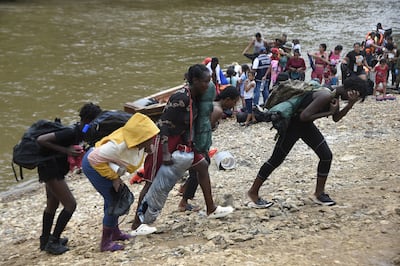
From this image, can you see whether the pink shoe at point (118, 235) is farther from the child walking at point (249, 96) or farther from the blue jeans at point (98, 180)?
the child walking at point (249, 96)

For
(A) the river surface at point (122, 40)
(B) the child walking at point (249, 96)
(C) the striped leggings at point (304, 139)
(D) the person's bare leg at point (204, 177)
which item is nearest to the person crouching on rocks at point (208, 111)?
(D) the person's bare leg at point (204, 177)

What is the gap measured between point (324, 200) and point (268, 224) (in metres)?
0.94

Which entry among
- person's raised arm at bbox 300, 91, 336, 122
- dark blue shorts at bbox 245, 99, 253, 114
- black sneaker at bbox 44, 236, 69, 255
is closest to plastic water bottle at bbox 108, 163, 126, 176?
black sneaker at bbox 44, 236, 69, 255

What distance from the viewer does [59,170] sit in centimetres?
545

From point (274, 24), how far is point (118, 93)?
18.1 metres

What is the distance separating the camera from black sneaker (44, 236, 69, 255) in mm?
5754

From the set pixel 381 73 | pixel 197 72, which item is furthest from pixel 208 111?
pixel 381 73

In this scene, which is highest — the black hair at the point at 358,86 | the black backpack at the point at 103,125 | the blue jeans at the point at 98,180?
the black hair at the point at 358,86

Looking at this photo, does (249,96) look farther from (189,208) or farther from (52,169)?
(52,169)

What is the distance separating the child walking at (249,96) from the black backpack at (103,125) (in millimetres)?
7739

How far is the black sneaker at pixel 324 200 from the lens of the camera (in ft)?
20.6

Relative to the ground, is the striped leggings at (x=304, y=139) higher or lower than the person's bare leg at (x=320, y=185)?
higher

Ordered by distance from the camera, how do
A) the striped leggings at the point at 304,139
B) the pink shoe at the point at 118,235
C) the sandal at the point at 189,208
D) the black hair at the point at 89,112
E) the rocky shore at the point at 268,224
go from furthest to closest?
the sandal at the point at 189,208 → the striped leggings at the point at 304,139 → the pink shoe at the point at 118,235 → the black hair at the point at 89,112 → the rocky shore at the point at 268,224

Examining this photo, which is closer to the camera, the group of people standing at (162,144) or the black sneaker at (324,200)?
the group of people standing at (162,144)
